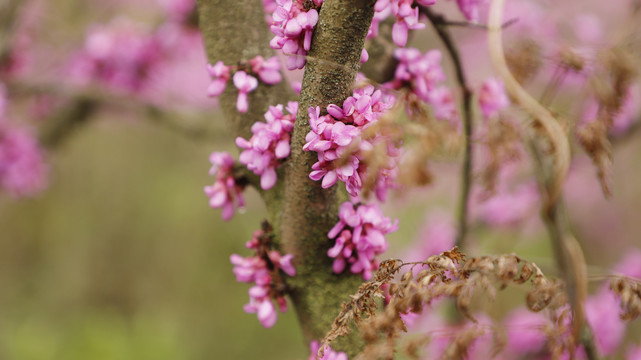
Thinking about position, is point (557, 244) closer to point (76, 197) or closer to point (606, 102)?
point (606, 102)

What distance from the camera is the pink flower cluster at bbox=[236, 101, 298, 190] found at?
945 millimetres

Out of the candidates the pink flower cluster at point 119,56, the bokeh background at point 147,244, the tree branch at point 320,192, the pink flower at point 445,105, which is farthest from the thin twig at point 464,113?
the bokeh background at point 147,244

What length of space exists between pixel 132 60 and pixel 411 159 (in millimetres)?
2646

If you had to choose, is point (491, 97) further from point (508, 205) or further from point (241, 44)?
point (508, 205)

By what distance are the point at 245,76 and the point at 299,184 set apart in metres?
0.27

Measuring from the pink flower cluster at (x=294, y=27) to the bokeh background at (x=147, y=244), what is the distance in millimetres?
3371

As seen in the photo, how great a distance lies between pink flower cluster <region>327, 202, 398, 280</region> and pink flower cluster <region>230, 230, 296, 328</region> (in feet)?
0.42

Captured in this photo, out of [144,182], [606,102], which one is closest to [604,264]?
[606,102]

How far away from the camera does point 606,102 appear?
3.35 ft

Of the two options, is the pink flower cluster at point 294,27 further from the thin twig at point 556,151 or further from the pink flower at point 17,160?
the pink flower at point 17,160

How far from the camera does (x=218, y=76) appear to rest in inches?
42.2

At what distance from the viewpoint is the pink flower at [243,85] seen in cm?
103

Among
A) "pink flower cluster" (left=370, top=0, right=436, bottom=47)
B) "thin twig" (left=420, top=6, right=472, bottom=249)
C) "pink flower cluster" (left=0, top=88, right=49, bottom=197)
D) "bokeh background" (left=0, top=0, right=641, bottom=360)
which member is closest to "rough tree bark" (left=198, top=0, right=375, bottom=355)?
"pink flower cluster" (left=370, top=0, right=436, bottom=47)

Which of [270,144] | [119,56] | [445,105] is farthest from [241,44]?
[119,56]
